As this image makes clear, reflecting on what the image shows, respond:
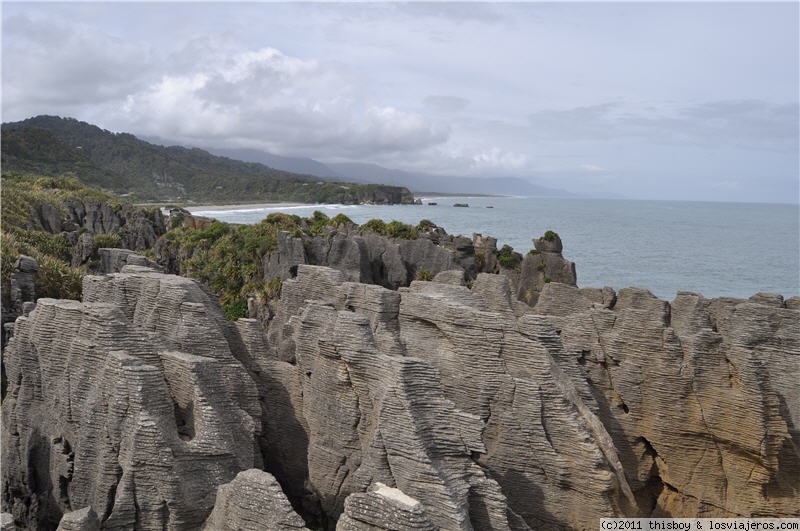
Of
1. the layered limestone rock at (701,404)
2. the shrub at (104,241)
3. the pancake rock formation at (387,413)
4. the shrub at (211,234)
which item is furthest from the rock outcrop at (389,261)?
the layered limestone rock at (701,404)

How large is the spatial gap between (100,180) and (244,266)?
112120mm

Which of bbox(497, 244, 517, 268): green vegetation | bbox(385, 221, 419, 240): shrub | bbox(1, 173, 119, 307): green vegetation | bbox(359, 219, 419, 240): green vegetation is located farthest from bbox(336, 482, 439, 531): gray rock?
bbox(385, 221, 419, 240): shrub

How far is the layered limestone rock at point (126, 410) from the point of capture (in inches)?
450

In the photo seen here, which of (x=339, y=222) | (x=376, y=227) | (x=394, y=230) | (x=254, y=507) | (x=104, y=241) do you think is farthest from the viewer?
(x=339, y=222)

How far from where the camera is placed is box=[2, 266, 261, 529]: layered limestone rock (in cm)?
1143

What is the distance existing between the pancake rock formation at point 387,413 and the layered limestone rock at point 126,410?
41mm

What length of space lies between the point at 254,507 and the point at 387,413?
111 inches

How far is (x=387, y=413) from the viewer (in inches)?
460

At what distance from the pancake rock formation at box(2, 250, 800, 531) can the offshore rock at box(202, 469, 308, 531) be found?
1.2 inches

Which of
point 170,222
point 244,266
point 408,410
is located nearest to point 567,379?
point 408,410

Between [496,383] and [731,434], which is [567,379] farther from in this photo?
[731,434]

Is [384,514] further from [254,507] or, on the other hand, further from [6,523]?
[6,523]

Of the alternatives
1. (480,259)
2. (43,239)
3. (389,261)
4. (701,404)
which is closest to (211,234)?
(43,239)

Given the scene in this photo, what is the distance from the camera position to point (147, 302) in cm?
1552
